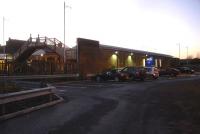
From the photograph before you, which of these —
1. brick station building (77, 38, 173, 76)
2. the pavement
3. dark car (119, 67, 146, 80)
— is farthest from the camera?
brick station building (77, 38, 173, 76)

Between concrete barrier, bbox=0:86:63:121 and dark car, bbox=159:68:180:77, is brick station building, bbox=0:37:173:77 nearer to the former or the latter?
dark car, bbox=159:68:180:77

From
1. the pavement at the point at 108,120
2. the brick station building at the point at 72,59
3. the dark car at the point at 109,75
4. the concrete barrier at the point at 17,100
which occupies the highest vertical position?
the brick station building at the point at 72,59

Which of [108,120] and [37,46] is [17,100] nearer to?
[108,120]

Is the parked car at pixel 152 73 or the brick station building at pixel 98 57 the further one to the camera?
the brick station building at pixel 98 57

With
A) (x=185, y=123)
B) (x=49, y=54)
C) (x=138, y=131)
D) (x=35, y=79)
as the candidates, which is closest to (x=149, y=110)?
(x=185, y=123)

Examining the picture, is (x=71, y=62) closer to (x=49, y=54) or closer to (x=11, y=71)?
(x=49, y=54)

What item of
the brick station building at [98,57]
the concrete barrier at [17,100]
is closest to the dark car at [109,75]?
the brick station building at [98,57]

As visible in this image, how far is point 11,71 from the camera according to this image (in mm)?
32969

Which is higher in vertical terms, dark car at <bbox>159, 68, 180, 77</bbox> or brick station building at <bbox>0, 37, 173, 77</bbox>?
brick station building at <bbox>0, 37, 173, 77</bbox>

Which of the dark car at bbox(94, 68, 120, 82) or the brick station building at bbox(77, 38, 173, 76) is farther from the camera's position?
the brick station building at bbox(77, 38, 173, 76)

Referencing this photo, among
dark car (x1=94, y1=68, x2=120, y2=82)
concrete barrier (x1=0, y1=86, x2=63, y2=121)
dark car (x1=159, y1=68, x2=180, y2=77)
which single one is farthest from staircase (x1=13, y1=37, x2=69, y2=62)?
concrete barrier (x1=0, y1=86, x2=63, y2=121)

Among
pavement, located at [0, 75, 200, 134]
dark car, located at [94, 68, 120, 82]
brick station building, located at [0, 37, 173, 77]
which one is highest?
brick station building, located at [0, 37, 173, 77]

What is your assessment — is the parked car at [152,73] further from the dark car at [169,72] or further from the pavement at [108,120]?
the pavement at [108,120]

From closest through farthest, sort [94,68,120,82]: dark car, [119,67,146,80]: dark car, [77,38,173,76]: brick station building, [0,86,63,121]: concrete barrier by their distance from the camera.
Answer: [0,86,63,121]: concrete barrier < [119,67,146,80]: dark car < [94,68,120,82]: dark car < [77,38,173,76]: brick station building
